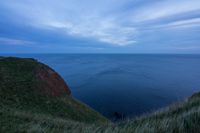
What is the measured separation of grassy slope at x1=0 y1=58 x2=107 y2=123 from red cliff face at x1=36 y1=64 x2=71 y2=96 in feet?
2.76

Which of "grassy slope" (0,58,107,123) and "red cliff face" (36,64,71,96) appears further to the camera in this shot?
"red cliff face" (36,64,71,96)

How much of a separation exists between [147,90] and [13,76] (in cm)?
3780

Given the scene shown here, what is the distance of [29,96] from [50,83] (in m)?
6.70

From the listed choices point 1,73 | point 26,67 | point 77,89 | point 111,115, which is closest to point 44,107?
point 1,73

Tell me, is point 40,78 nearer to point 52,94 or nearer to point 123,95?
point 52,94

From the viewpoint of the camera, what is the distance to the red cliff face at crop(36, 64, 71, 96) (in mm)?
24812

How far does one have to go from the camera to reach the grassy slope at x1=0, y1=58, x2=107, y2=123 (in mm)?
17808

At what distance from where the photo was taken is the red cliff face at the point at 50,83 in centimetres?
2481

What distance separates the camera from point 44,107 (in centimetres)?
1922

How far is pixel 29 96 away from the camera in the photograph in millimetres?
20328

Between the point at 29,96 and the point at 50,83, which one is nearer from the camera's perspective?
the point at 29,96

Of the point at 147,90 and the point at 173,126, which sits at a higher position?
the point at 173,126

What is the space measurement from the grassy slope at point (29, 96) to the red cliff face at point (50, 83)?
841mm

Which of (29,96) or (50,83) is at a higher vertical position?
(50,83)
